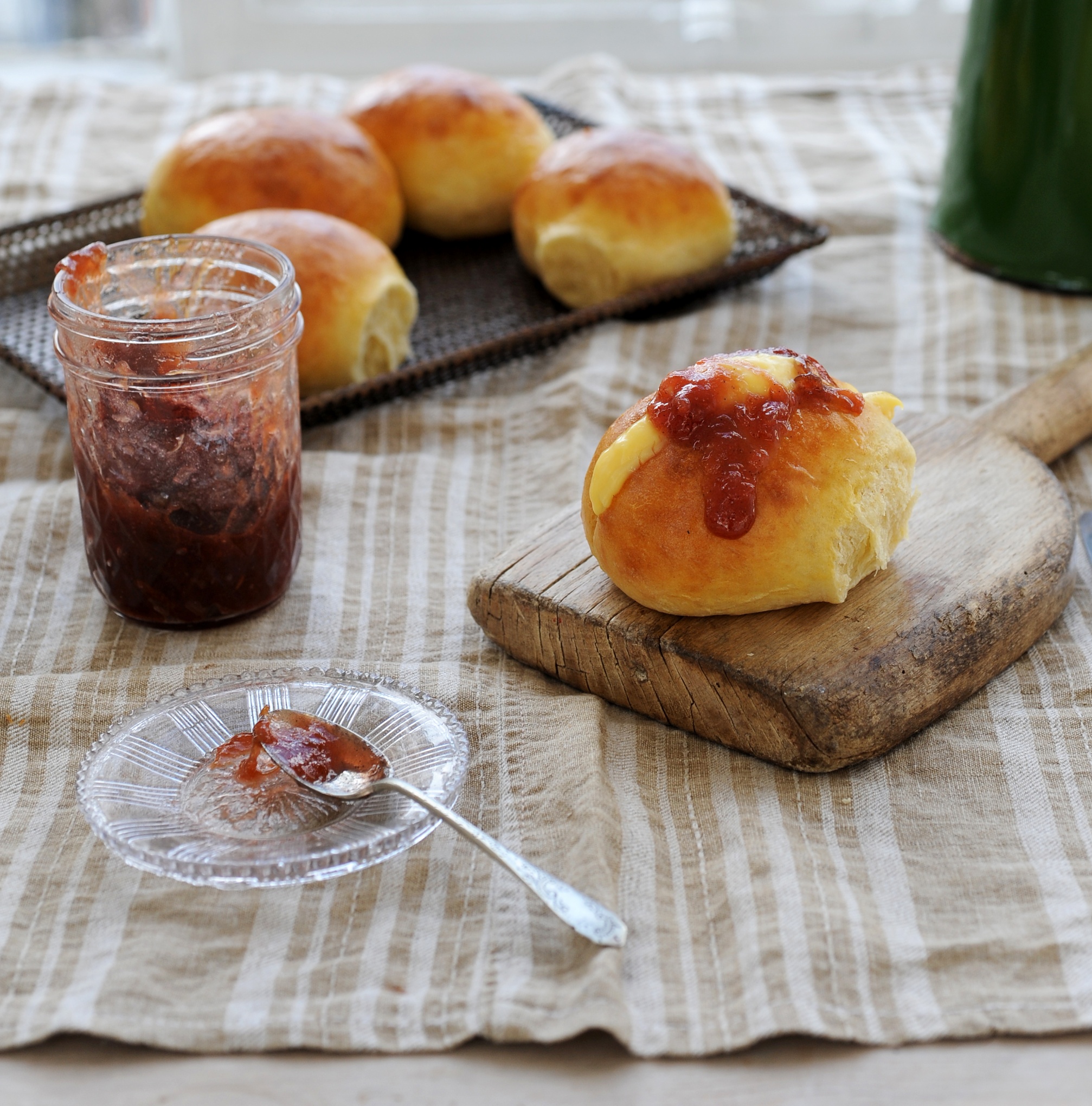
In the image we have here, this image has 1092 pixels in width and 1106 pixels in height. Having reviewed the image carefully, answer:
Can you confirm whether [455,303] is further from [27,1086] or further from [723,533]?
[27,1086]

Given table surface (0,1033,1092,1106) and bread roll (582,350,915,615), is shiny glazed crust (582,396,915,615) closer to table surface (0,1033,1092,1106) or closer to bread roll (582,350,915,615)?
bread roll (582,350,915,615)

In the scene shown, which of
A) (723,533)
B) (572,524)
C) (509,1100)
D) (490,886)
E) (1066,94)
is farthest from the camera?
(1066,94)

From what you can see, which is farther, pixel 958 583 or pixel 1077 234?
pixel 1077 234

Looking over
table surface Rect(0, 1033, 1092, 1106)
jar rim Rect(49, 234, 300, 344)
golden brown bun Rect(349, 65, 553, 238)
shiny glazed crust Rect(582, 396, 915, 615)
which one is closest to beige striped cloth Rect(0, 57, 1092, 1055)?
table surface Rect(0, 1033, 1092, 1106)

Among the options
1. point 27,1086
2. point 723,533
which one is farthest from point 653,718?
point 27,1086

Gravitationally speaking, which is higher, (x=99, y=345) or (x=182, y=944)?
(x=99, y=345)

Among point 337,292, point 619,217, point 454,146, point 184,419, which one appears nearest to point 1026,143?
point 619,217
